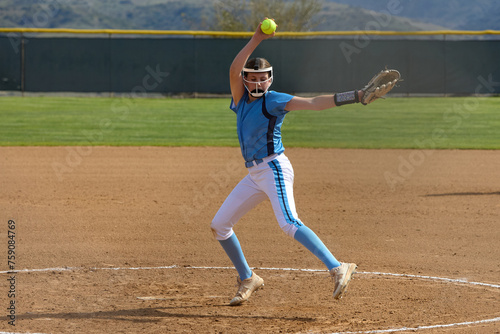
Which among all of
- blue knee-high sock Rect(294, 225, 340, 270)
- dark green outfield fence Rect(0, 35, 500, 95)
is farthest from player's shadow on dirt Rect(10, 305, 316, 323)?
dark green outfield fence Rect(0, 35, 500, 95)

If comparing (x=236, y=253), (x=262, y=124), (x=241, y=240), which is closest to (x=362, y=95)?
(x=262, y=124)

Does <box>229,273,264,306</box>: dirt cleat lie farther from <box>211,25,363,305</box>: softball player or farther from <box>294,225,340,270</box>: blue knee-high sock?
<box>294,225,340,270</box>: blue knee-high sock

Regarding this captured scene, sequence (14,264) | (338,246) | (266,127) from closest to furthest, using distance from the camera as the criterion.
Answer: (266,127), (14,264), (338,246)

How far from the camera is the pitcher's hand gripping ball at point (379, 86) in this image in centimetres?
474

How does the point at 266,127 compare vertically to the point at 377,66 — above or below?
above

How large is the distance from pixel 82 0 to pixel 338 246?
334 ft

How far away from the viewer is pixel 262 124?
5086 millimetres

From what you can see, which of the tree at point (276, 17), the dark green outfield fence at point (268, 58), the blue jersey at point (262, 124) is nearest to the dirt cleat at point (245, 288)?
the blue jersey at point (262, 124)

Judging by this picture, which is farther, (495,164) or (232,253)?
(495,164)

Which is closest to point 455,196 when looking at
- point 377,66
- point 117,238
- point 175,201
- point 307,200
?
point 307,200

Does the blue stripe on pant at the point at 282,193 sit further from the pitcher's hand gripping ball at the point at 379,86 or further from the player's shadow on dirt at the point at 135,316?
the pitcher's hand gripping ball at the point at 379,86

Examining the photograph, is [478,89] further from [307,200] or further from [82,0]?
[82,0]

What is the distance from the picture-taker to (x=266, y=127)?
16.8 feet

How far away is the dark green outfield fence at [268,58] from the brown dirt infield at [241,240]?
13.2m
